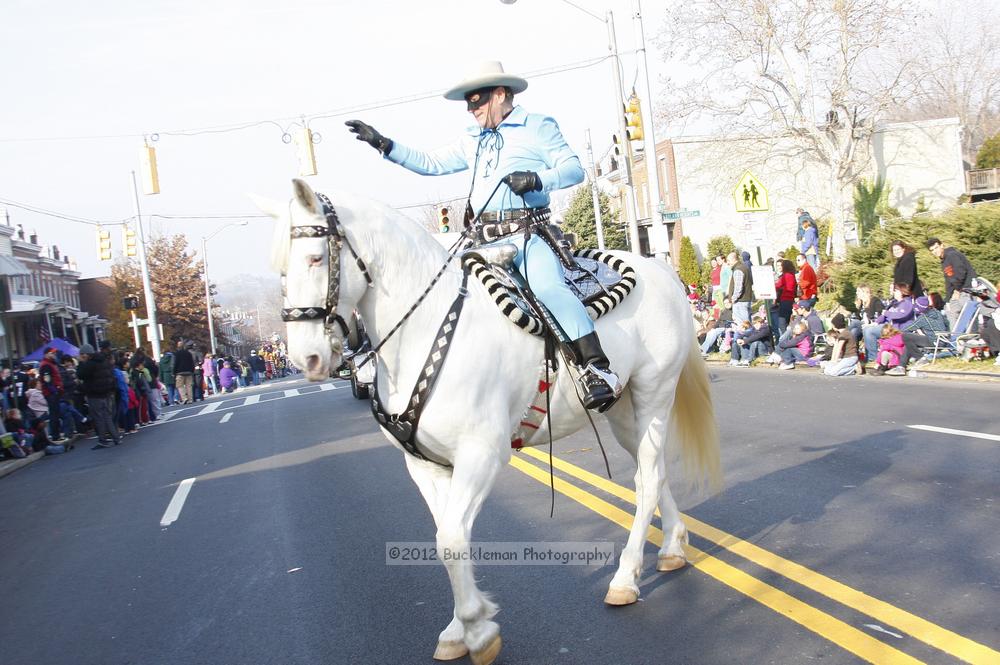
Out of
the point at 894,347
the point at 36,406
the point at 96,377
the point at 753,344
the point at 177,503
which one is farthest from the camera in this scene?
the point at 753,344

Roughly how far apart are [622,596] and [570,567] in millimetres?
867

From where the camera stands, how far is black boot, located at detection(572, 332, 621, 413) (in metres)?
4.46

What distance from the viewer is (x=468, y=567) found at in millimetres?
3969

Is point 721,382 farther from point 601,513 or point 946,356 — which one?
point 601,513

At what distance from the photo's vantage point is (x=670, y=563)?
16.6 feet

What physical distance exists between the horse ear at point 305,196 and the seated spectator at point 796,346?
1397cm

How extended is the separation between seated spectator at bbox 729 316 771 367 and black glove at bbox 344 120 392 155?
14.6 metres

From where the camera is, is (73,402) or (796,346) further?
(73,402)

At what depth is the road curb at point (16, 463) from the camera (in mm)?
15244

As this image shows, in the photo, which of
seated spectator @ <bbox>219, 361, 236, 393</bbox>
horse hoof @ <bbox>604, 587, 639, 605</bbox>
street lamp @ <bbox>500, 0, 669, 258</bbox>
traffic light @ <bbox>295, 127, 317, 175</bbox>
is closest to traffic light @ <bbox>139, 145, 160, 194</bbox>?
traffic light @ <bbox>295, 127, 317, 175</bbox>

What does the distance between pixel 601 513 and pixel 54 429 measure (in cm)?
1604

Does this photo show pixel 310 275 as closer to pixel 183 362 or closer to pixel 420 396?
pixel 420 396

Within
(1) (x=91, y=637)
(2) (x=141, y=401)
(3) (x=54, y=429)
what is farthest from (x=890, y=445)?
(2) (x=141, y=401)

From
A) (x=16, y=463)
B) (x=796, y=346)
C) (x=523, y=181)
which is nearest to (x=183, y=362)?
(x=16, y=463)
